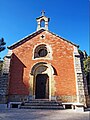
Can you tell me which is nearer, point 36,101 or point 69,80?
point 36,101

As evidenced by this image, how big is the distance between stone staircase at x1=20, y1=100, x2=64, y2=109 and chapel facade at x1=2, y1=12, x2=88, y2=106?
0.79 meters

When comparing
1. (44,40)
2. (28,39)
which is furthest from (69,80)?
(28,39)

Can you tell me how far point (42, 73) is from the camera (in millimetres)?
14406

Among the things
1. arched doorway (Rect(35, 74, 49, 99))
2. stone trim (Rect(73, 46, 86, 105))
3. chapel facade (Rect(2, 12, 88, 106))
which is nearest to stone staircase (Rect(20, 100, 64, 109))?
chapel facade (Rect(2, 12, 88, 106))

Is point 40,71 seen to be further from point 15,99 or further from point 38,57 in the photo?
point 15,99

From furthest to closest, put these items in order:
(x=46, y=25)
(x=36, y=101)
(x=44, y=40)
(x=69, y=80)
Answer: (x=46, y=25), (x=44, y=40), (x=69, y=80), (x=36, y=101)

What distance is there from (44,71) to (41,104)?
352cm

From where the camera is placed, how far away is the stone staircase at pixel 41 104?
11.4 meters

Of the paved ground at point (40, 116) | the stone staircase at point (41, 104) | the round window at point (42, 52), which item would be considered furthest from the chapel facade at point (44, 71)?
the paved ground at point (40, 116)

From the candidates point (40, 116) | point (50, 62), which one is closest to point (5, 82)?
point (50, 62)

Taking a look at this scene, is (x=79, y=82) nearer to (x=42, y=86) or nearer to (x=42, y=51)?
(x=42, y=86)

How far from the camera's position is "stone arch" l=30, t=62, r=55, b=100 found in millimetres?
13430

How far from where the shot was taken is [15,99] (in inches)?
522

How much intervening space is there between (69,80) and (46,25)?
7.17 m
